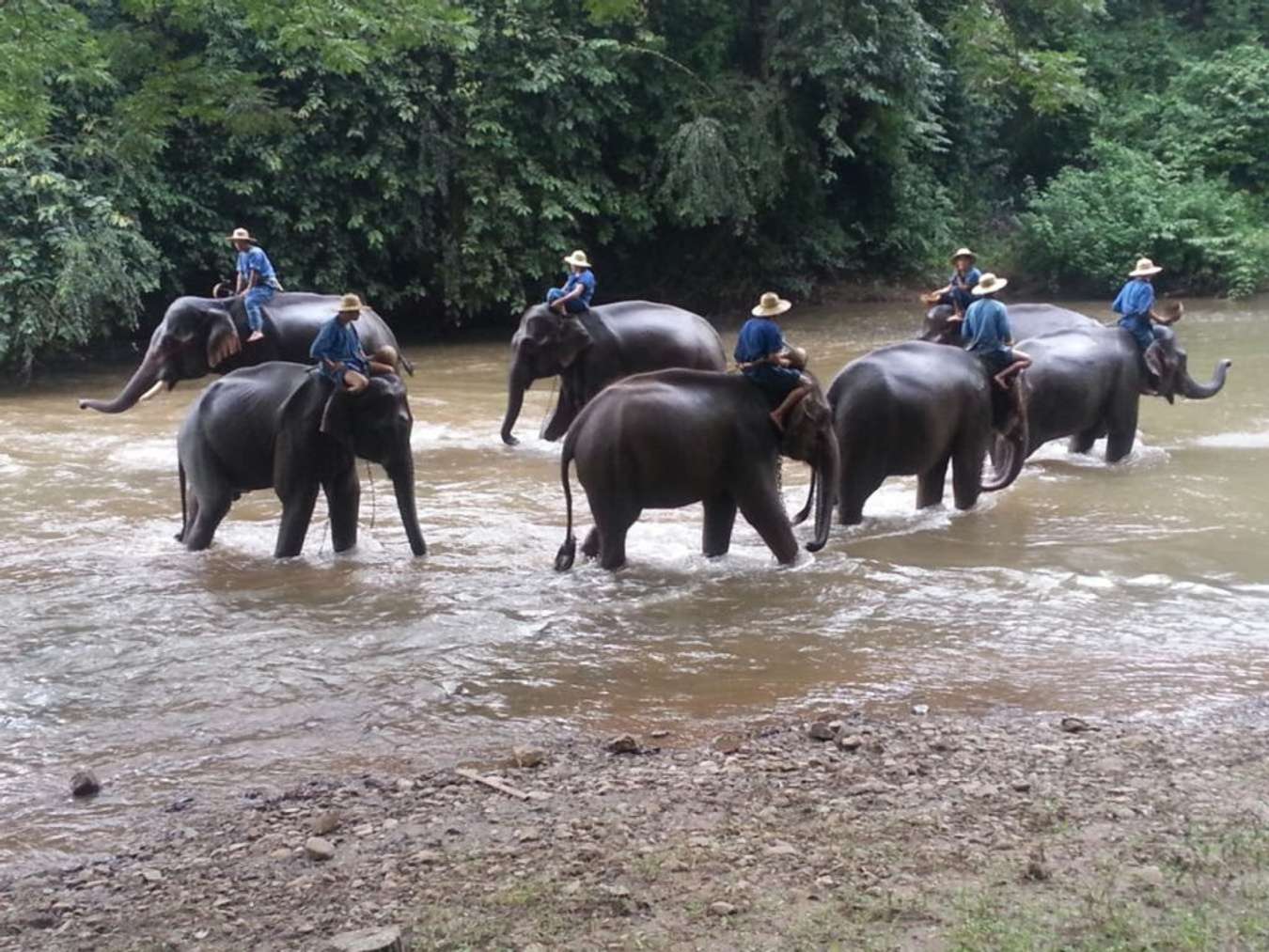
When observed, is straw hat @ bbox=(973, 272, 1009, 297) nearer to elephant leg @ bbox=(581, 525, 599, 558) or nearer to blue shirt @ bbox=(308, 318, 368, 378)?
elephant leg @ bbox=(581, 525, 599, 558)

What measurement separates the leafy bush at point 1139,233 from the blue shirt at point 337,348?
65.9 ft

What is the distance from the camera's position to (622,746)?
555 cm

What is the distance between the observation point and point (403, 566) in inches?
344

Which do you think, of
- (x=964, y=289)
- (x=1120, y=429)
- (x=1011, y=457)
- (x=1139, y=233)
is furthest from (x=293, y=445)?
(x=1139, y=233)

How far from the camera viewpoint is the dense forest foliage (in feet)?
57.3

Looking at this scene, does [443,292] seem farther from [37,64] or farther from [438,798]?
[438,798]

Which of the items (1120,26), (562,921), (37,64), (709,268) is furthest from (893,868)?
(1120,26)

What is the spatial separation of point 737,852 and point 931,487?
600 cm

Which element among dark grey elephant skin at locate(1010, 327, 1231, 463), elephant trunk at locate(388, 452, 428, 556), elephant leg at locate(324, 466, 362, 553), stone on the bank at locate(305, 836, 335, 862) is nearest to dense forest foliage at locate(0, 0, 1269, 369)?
elephant leg at locate(324, 466, 362, 553)

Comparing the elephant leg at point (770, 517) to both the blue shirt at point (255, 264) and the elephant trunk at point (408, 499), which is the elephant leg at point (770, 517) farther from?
the blue shirt at point (255, 264)

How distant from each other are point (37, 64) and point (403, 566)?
3.40 metres

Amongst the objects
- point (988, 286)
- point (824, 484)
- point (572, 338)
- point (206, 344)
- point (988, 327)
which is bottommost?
point (824, 484)

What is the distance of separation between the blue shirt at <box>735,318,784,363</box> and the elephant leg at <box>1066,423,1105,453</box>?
181 inches

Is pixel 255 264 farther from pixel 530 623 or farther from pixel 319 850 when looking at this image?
pixel 319 850
